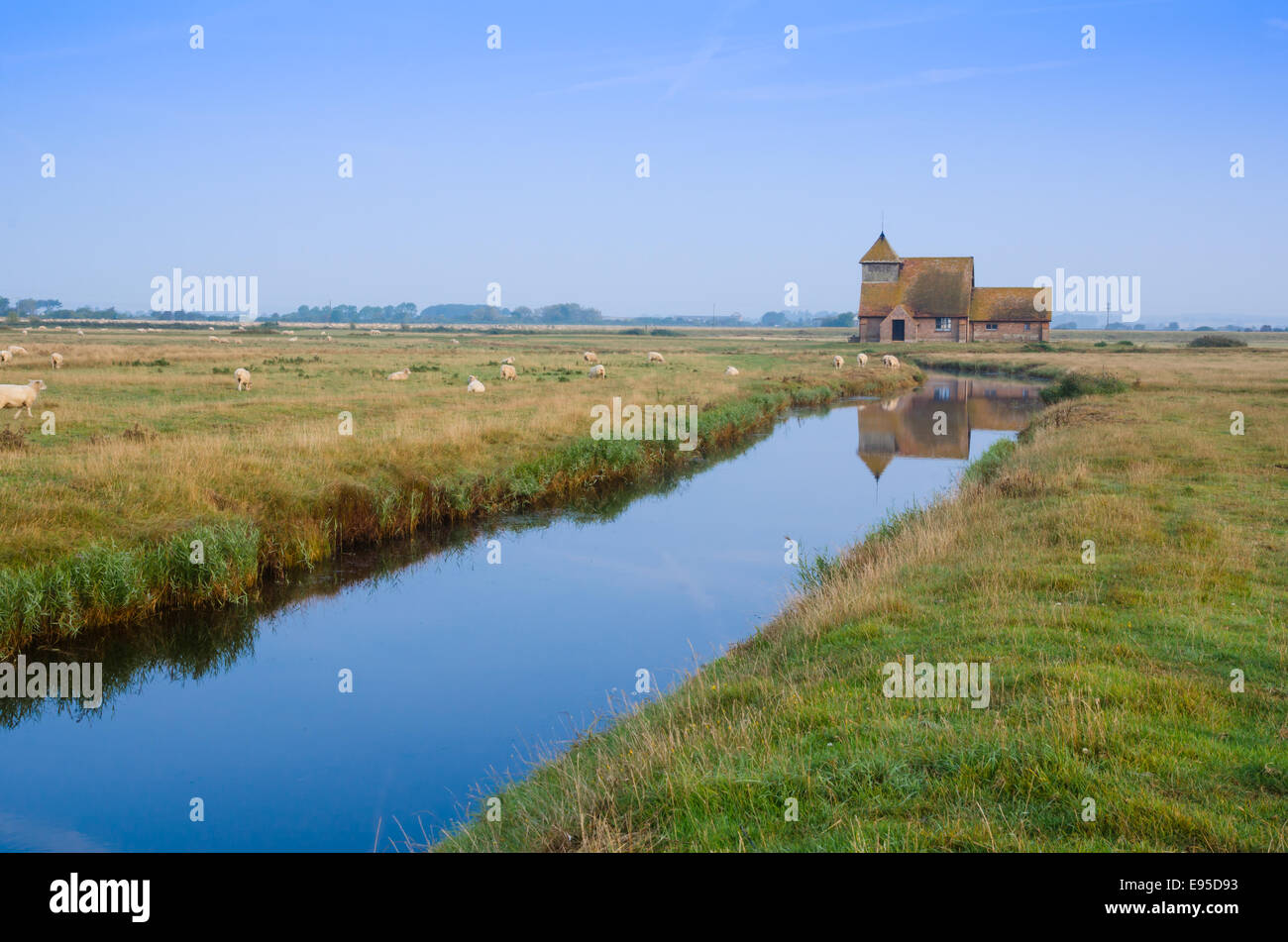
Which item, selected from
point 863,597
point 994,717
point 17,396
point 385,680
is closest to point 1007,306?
point 17,396

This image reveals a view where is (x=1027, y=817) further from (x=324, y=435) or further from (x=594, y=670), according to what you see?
(x=324, y=435)

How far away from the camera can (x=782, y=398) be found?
39.4 m

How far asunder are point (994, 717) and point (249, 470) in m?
13.6

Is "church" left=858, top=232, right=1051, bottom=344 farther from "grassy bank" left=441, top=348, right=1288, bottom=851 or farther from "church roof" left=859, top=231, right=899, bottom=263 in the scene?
"grassy bank" left=441, top=348, right=1288, bottom=851

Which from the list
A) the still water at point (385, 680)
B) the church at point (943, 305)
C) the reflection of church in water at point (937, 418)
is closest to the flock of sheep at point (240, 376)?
the reflection of church in water at point (937, 418)

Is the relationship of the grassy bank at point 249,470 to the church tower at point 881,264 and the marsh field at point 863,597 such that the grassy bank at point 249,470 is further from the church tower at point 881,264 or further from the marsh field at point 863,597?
the church tower at point 881,264

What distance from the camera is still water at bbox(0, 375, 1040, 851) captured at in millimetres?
8070

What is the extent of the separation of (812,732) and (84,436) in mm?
17551

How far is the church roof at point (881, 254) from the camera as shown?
3140 inches

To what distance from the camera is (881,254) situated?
263 ft

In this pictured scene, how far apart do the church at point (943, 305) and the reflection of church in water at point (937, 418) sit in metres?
29.0

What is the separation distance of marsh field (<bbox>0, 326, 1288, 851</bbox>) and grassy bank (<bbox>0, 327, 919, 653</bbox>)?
6 centimetres

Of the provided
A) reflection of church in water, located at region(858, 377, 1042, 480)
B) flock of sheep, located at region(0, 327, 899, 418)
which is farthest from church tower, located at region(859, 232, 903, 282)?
reflection of church in water, located at region(858, 377, 1042, 480)
